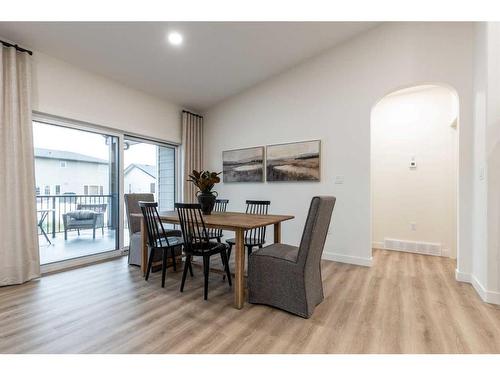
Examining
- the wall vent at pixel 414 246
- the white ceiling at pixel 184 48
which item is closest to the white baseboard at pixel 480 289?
the wall vent at pixel 414 246

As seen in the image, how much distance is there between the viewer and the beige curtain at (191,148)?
4.89 metres

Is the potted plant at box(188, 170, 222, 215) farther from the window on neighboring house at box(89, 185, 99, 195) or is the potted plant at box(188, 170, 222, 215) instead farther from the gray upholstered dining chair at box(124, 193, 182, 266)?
the window on neighboring house at box(89, 185, 99, 195)

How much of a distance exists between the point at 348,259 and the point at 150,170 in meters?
3.73

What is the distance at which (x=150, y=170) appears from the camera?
15.5 feet

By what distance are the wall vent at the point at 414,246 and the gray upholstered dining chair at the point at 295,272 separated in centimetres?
276

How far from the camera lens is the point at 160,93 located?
4.38 metres

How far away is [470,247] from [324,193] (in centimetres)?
180

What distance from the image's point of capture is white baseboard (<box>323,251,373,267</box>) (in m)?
3.52

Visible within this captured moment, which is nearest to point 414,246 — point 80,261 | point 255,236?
point 255,236

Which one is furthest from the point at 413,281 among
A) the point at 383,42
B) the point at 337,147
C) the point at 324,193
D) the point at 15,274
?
the point at 15,274

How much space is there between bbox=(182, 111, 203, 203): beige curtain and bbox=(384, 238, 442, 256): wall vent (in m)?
3.73

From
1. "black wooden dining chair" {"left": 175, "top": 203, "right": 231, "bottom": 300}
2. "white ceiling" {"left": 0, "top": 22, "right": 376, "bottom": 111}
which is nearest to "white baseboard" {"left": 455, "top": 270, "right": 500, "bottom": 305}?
"black wooden dining chair" {"left": 175, "top": 203, "right": 231, "bottom": 300}

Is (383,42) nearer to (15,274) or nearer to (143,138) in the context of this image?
(143,138)

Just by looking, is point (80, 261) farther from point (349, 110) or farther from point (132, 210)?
point (349, 110)
